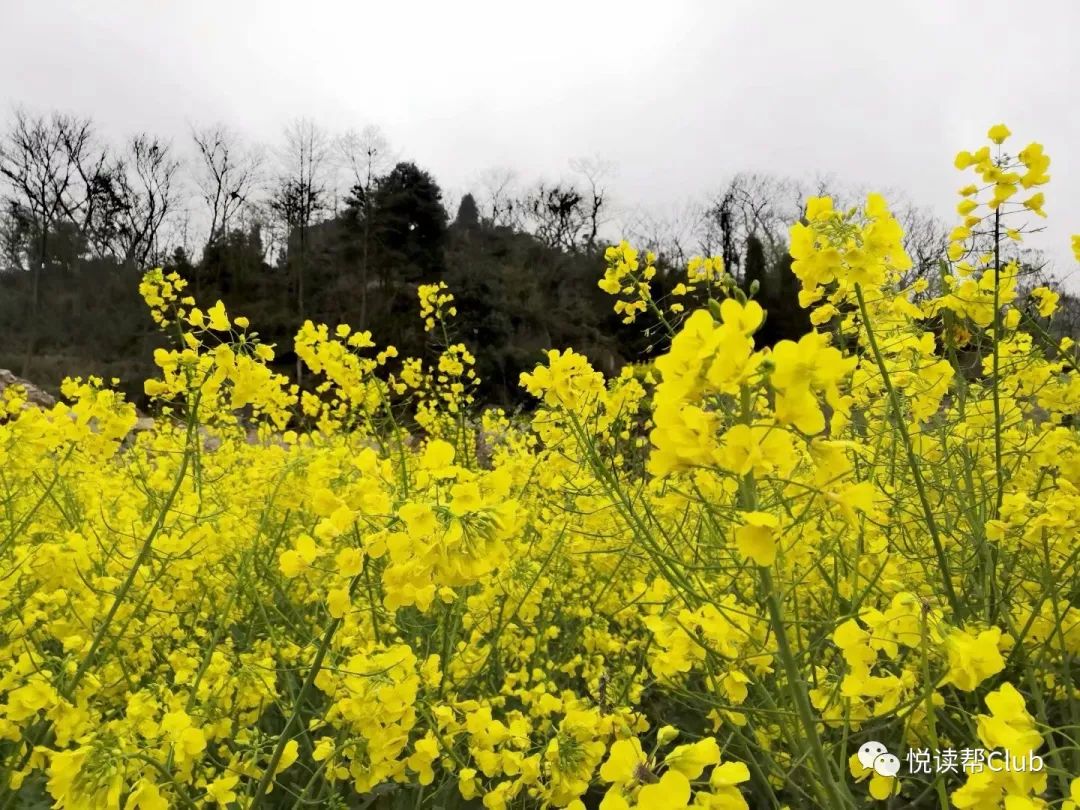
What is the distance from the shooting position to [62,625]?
2.35m

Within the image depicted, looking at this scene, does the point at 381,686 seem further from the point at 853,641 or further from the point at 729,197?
the point at 729,197

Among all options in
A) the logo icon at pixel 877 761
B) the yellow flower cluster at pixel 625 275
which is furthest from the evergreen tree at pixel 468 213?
the logo icon at pixel 877 761

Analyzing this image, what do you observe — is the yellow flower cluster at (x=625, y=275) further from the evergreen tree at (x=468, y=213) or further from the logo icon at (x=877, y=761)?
the evergreen tree at (x=468, y=213)

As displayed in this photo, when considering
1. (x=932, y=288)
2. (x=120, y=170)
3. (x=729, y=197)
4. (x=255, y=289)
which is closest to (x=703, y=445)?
(x=932, y=288)

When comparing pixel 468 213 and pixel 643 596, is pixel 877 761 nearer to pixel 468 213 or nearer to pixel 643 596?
pixel 643 596

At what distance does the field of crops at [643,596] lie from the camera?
109 cm

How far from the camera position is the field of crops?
3.57 feet

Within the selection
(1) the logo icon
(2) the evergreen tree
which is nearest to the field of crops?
(1) the logo icon

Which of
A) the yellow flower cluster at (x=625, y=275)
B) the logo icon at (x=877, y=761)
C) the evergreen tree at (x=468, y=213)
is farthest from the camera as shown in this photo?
the evergreen tree at (x=468, y=213)

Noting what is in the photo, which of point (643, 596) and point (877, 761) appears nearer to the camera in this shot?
point (877, 761)

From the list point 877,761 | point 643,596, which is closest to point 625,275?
point 643,596

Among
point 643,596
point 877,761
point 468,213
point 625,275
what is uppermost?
point 468,213

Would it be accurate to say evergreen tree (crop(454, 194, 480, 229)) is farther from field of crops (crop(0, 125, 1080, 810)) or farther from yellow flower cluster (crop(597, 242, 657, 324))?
yellow flower cluster (crop(597, 242, 657, 324))

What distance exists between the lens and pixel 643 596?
2.50 meters
